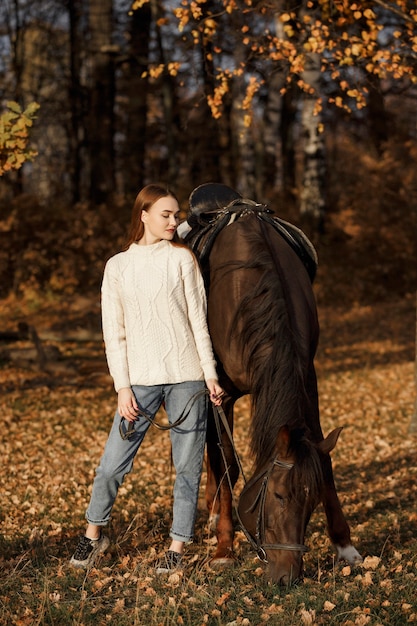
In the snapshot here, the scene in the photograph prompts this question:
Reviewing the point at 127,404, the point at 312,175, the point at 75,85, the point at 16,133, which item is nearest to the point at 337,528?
the point at 127,404

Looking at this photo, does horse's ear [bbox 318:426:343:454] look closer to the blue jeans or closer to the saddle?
the blue jeans

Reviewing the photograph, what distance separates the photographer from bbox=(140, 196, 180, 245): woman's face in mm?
4961

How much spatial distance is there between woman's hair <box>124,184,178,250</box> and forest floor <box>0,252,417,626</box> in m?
1.83

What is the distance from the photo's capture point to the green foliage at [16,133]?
7.26 metres

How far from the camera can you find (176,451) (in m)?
5.11

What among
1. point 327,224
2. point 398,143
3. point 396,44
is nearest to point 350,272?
point 327,224

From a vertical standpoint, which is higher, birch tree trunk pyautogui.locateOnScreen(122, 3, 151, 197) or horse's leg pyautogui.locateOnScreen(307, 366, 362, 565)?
birch tree trunk pyautogui.locateOnScreen(122, 3, 151, 197)

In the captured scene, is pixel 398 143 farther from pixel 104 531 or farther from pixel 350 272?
pixel 104 531

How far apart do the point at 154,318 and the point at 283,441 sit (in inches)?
38.4

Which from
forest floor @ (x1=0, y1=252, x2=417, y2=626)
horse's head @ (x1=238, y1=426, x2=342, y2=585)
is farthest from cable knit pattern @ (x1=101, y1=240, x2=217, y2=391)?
forest floor @ (x1=0, y1=252, x2=417, y2=626)

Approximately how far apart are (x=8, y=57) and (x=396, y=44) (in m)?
22.2

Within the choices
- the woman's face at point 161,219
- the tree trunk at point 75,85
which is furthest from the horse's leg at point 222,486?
the tree trunk at point 75,85

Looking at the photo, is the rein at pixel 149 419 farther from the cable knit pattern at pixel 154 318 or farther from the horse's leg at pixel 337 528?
the horse's leg at pixel 337 528

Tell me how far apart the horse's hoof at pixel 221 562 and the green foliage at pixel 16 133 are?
3.67 metres
